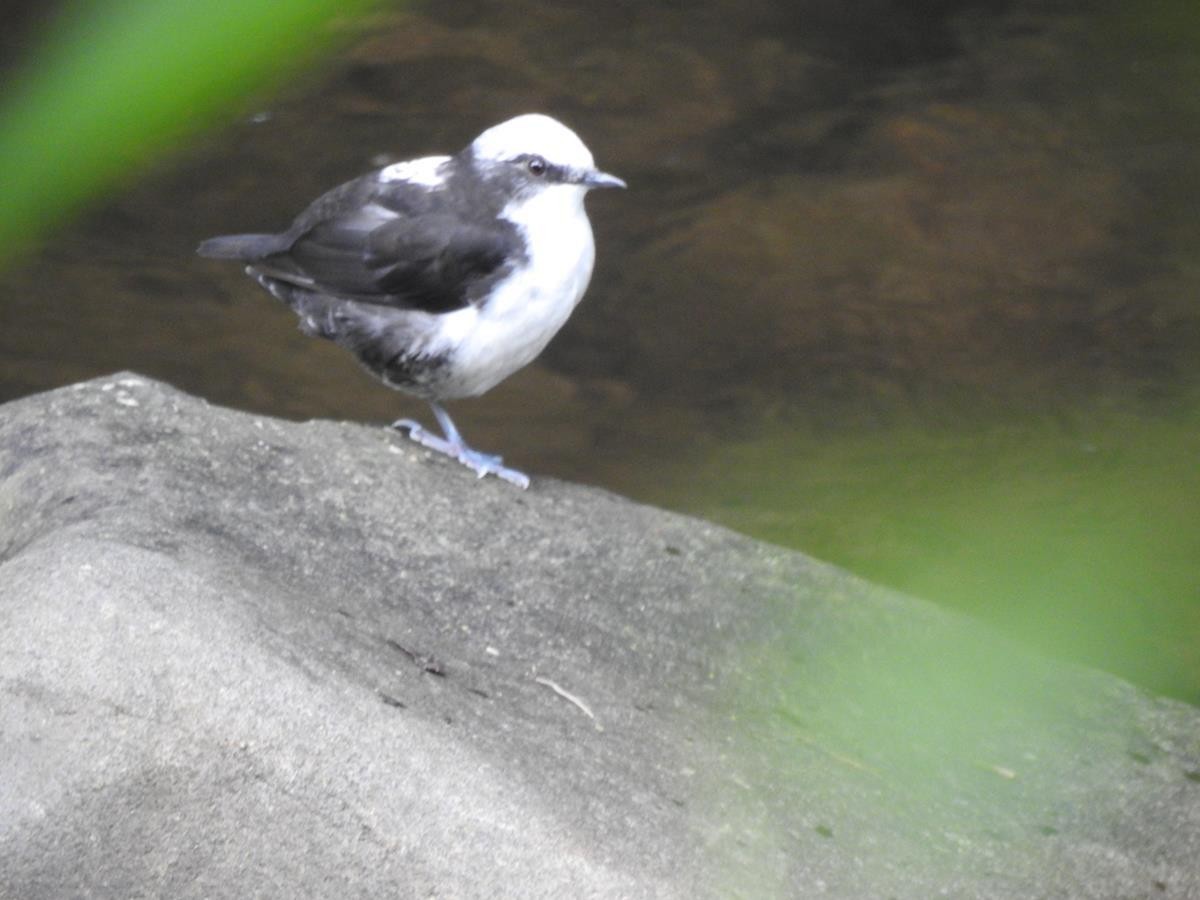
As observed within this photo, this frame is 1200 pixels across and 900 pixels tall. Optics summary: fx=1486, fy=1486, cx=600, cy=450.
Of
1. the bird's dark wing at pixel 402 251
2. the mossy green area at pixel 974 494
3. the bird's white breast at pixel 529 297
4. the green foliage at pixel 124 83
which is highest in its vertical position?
the green foliage at pixel 124 83

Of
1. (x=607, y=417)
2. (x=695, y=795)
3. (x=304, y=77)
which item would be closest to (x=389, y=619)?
(x=695, y=795)

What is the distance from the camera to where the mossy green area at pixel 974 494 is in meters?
3.96

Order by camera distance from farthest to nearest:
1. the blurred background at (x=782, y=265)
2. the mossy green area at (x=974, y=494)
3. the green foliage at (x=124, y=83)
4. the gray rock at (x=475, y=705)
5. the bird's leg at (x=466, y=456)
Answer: the blurred background at (x=782, y=265) → the mossy green area at (x=974, y=494) → the bird's leg at (x=466, y=456) → the gray rock at (x=475, y=705) → the green foliage at (x=124, y=83)

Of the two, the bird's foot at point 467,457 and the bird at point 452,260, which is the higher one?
the bird at point 452,260

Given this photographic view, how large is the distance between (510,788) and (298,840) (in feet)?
1.07

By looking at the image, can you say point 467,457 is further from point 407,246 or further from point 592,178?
point 592,178

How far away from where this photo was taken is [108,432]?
2.78 m

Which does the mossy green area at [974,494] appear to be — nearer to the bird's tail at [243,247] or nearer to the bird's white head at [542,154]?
the bird's white head at [542,154]

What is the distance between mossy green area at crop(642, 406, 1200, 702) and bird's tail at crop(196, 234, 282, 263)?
1.83 meters

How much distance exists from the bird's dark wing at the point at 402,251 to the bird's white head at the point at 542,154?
15 centimetres

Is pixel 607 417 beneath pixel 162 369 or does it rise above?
beneath

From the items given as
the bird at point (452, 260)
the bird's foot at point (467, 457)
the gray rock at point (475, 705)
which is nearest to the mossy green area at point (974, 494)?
the gray rock at point (475, 705)

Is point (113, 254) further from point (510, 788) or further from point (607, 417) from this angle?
point (510, 788)

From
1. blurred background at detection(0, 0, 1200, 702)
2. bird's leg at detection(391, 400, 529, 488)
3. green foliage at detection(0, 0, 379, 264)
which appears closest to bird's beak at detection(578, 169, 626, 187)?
bird's leg at detection(391, 400, 529, 488)
